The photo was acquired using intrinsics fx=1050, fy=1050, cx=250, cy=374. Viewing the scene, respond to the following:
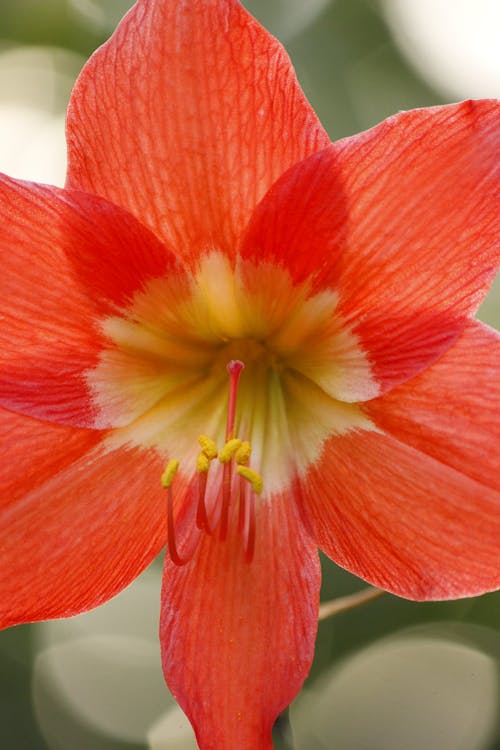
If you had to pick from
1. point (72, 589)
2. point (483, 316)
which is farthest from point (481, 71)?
point (72, 589)

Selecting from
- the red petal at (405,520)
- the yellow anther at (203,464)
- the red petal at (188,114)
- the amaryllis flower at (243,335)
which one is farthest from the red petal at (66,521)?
the red petal at (188,114)

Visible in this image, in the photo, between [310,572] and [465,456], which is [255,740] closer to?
[310,572]

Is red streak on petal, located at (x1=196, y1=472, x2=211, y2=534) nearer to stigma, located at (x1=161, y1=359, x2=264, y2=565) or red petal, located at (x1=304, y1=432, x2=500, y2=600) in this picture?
stigma, located at (x1=161, y1=359, x2=264, y2=565)

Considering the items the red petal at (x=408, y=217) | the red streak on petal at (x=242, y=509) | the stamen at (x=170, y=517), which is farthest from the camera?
the red streak on petal at (x=242, y=509)

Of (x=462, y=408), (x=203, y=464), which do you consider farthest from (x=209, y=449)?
(x=462, y=408)

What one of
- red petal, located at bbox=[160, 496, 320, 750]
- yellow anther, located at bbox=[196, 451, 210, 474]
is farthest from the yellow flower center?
red petal, located at bbox=[160, 496, 320, 750]

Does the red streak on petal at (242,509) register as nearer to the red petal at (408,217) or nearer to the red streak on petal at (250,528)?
the red streak on petal at (250,528)

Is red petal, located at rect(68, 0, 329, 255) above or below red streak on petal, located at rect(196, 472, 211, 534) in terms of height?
above

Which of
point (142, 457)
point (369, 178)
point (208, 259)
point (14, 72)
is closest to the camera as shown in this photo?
point (369, 178)
